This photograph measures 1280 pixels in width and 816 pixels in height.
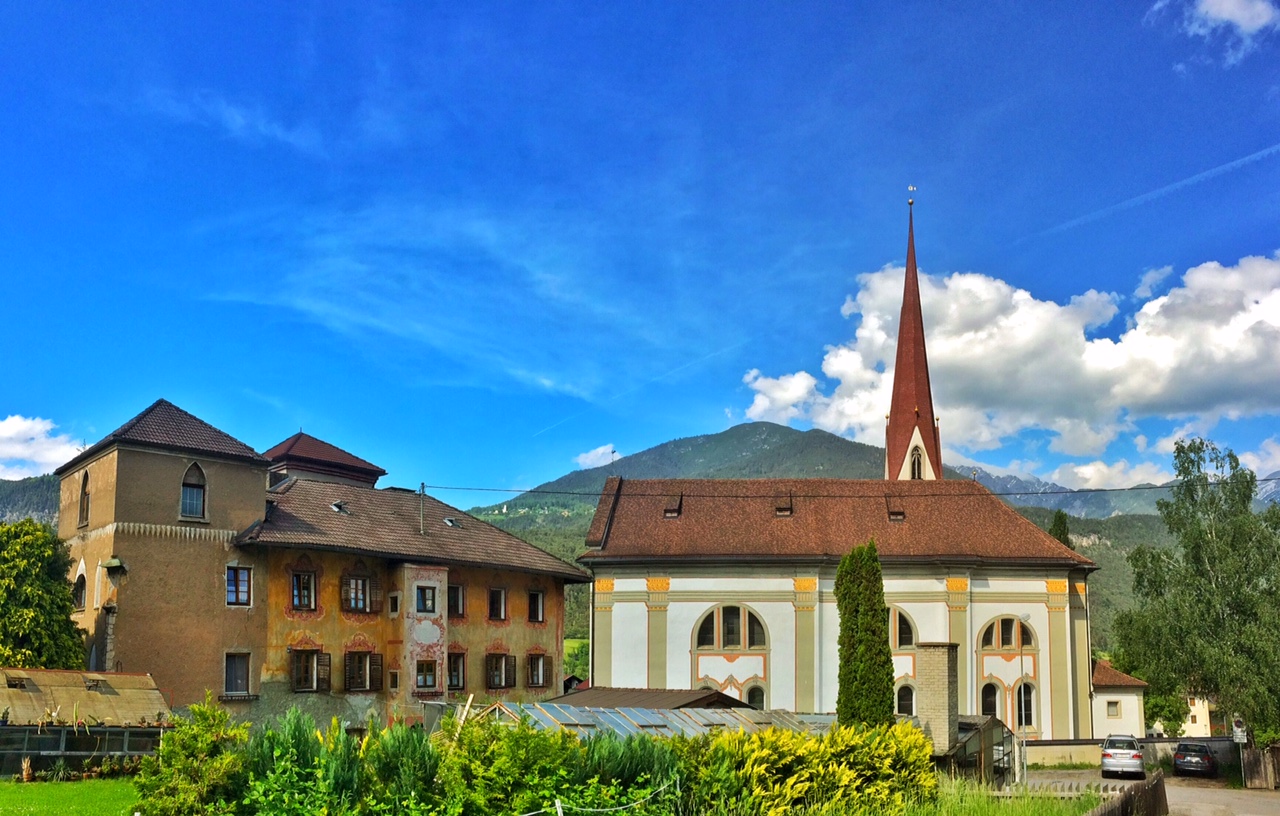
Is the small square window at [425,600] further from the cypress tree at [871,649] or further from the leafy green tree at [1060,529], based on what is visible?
the leafy green tree at [1060,529]

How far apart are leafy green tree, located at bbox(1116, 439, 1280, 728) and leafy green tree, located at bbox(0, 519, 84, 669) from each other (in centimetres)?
3506

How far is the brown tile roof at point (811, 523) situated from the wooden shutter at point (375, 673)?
1266 cm

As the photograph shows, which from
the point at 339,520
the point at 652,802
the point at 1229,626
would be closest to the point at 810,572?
the point at 1229,626

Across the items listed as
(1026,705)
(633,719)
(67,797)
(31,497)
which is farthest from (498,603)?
(31,497)

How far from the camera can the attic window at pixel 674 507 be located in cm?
5069

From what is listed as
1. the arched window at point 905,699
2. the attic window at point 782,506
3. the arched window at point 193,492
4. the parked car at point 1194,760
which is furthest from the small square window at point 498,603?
the parked car at point 1194,760

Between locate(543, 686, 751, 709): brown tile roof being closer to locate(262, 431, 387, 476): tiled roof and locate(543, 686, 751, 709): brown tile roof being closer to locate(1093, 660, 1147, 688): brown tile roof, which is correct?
locate(262, 431, 387, 476): tiled roof

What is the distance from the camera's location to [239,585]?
34.6 meters

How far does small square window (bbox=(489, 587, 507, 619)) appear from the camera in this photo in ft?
138

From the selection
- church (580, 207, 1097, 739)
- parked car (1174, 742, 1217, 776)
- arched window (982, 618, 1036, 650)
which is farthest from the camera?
arched window (982, 618, 1036, 650)

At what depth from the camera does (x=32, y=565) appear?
30.0 metres

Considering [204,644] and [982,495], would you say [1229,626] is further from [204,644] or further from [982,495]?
[204,644]

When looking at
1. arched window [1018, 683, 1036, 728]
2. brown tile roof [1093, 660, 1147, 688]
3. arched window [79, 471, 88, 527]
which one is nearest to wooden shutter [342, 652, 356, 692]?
arched window [79, 471, 88, 527]

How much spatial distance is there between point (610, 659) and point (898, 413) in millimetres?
23520
